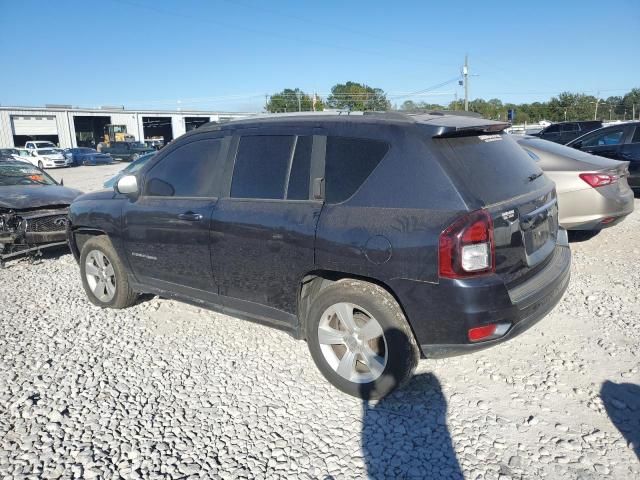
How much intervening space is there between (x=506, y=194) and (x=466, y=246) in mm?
598

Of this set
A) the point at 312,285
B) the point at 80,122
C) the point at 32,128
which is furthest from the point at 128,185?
the point at 80,122

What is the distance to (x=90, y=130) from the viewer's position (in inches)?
2712

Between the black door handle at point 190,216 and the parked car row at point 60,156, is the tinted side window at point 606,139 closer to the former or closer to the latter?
the black door handle at point 190,216

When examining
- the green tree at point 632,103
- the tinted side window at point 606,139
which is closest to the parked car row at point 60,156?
the tinted side window at point 606,139

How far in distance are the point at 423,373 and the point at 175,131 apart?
2741 inches

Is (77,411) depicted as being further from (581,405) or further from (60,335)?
(581,405)

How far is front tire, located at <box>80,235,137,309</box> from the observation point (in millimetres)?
4602

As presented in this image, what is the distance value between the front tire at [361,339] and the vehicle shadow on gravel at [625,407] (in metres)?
1.24

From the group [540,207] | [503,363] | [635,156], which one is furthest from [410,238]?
[635,156]

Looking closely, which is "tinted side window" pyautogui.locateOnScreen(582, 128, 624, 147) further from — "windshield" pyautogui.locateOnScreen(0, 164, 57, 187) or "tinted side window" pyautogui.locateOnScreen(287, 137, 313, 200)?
"windshield" pyautogui.locateOnScreen(0, 164, 57, 187)

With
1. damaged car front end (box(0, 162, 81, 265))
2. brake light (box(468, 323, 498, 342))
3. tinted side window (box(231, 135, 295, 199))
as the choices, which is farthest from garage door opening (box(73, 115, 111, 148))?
brake light (box(468, 323, 498, 342))

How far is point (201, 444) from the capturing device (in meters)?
2.73

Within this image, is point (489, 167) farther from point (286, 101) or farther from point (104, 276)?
point (286, 101)

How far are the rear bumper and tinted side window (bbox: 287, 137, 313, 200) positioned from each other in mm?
1012
